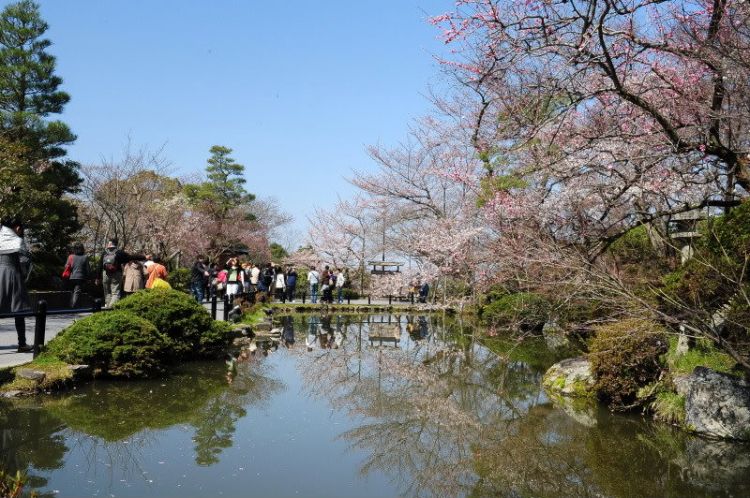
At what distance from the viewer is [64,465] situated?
17.8ft

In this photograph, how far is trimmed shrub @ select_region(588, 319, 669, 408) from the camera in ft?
27.5

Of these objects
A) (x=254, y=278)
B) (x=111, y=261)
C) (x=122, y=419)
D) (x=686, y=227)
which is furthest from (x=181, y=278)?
(x=122, y=419)

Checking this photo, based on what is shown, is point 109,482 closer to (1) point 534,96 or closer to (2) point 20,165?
(1) point 534,96

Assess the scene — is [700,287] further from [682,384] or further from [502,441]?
[502,441]

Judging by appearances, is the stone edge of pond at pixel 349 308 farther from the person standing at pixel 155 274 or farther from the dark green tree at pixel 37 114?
the person standing at pixel 155 274

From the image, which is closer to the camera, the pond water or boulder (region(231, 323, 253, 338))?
the pond water

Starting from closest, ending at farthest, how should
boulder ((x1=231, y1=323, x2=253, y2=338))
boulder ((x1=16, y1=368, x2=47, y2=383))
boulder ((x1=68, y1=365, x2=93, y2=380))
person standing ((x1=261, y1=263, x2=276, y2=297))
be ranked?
boulder ((x1=16, y1=368, x2=47, y2=383)), boulder ((x1=68, y1=365, x2=93, y2=380)), boulder ((x1=231, y1=323, x2=253, y2=338)), person standing ((x1=261, y1=263, x2=276, y2=297))

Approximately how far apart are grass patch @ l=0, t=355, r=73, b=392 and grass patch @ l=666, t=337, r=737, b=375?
7.52 metres

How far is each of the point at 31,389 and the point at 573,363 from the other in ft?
23.6

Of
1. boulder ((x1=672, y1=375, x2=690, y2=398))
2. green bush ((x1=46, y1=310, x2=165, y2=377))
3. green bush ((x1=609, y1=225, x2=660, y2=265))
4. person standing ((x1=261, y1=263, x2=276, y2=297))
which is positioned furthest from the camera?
person standing ((x1=261, y1=263, x2=276, y2=297))

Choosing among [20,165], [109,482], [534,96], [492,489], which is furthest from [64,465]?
[20,165]

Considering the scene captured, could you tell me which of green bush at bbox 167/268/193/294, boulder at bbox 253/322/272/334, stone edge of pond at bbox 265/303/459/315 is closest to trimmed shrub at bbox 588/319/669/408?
boulder at bbox 253/322/272/334

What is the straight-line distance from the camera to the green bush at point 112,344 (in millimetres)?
8570

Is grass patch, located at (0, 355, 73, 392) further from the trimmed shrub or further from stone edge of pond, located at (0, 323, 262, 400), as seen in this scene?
the trimmed shrub
